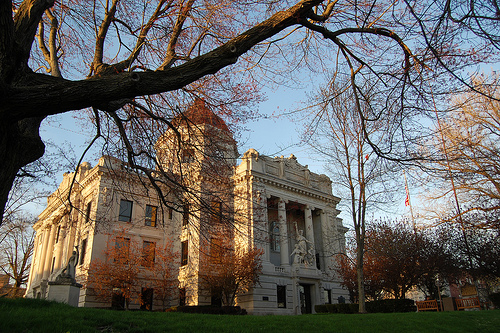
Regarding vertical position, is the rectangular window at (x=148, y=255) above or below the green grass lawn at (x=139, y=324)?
above

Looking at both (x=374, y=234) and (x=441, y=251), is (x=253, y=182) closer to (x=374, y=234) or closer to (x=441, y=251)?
(x=374, y=234)

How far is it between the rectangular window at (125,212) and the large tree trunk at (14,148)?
26464 millimetres

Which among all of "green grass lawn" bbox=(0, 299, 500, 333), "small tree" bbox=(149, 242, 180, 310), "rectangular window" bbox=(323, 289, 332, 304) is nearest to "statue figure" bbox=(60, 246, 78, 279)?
"green grass lawn" bbox=(0, 299, 500, 333)

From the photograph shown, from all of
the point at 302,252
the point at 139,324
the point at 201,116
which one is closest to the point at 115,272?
the point at 302,252

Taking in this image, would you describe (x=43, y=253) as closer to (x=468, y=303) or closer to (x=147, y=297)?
(x=147, y=297)

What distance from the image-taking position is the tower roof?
1033 cm

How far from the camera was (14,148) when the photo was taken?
5.70 m

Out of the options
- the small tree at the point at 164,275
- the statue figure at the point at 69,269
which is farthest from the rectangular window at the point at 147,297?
the statue figure at the point at 69,269

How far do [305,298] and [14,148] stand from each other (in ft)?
105

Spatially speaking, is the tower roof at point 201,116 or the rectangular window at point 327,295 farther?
the rectangular window at point 327,295

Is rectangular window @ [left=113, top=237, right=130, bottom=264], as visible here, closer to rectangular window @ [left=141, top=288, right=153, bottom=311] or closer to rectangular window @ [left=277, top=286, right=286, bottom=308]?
rectangular window @ [left=141, top=288, right=153, bottom=311]

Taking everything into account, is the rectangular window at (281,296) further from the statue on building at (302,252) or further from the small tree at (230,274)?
the small tree at (230,274)

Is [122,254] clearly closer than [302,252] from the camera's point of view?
Yes

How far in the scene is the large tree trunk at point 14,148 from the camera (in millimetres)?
5344
